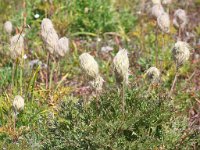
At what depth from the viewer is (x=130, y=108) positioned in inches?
113

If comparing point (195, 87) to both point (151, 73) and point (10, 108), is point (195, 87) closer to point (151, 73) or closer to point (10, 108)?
point (151, 73)

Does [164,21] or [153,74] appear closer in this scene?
[153,74]

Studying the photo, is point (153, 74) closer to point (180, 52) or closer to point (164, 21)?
point (180, 52)

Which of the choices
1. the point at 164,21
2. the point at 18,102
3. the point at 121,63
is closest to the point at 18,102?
the point at 18,102

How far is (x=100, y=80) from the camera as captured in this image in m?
2.67

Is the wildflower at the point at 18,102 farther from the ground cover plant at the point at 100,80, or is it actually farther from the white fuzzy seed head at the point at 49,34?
the white fuzzy seed head at the point at 49,34

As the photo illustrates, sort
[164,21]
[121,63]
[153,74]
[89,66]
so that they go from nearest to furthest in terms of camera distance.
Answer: [121,63] → [89,66] → [153,74] → [164,21]

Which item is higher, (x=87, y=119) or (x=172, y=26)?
(x=172, y=26)

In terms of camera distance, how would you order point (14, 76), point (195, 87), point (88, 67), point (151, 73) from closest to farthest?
point (88, 67), point (151, 73), point (14, 76), point (195, 87)

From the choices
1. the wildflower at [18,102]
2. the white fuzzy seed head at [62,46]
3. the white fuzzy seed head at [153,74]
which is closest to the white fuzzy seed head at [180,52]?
the white fuzzy seed head at [153,74]

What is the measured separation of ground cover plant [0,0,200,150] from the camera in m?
2.72

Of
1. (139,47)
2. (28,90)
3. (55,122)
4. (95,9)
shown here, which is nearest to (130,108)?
(55,122)

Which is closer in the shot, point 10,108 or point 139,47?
point 10,108

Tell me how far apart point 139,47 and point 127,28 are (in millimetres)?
488
